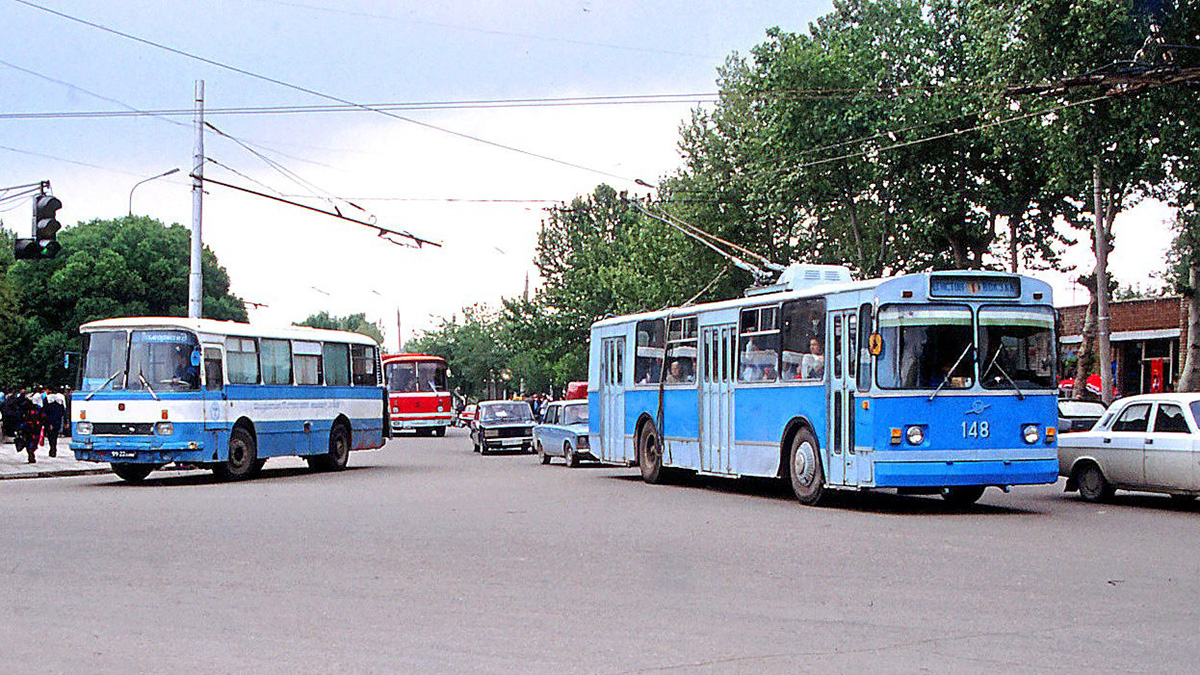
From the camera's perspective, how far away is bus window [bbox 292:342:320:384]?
1105 inches

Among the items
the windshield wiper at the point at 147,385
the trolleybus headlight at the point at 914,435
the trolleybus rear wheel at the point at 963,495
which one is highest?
the windshield wiper at the point at 147,385

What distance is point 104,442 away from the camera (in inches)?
956

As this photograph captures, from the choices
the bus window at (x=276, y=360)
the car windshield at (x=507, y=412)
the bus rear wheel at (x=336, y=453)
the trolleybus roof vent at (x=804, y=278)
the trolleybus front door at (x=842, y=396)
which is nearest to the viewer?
the trolleybus front door at (x=842, y=396)

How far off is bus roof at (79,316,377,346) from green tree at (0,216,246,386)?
43.3 metres

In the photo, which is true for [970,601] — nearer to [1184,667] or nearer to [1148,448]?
[1184,667]

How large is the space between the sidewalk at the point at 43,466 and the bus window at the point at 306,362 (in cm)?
504

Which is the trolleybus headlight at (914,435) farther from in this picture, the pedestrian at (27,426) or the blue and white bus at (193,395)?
the pedestrian at (27,426)

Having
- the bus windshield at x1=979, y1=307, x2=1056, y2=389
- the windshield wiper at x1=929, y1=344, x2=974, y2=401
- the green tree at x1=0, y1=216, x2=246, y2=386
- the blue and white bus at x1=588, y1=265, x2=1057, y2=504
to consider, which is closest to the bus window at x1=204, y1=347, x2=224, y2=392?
the blue and white bus at x1=588, y1=265, x2=1057, y2=504

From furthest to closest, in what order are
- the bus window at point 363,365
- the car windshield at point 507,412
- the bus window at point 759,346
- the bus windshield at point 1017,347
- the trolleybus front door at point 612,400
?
1. the car windshield at point 507,412
2. the bus window at point 363,365
3. the trolleybus front door at point 612,400
4. the bus window at point 759,346
5. the bus windshield at point 1017,347

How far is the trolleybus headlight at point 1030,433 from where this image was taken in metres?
17.8

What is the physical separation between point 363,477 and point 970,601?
18.6 m

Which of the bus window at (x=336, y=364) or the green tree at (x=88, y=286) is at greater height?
the green tree at (x=88, y=286)

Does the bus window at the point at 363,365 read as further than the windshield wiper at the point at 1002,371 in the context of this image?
Yes

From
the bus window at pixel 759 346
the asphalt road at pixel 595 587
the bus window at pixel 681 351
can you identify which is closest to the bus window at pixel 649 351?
the bus window at pixel 681 351
